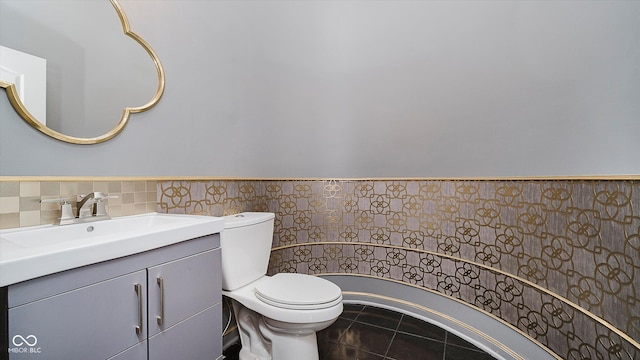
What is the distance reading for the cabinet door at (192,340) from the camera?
94 centimetres

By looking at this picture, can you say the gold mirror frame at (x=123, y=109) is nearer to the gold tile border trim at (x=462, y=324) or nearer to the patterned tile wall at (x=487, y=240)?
the patterned tile wall at (x=487, y=240)

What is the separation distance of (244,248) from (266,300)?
1.00 ft

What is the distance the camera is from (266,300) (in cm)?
137

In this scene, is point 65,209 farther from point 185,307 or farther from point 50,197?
point 185,307

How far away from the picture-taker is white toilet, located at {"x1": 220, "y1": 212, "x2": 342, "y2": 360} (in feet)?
4.32

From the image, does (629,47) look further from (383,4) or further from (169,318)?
(169,318)

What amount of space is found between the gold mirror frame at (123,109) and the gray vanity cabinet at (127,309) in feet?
2.10

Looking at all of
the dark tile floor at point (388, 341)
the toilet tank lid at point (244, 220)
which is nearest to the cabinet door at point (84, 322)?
the toilet tank lid at point (244, 220)

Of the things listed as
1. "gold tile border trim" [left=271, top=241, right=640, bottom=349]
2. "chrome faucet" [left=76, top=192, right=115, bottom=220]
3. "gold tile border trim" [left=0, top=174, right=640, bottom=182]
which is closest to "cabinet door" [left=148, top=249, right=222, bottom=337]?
"chrome faucet" [left=76, top=192, right=115, bottom=220]

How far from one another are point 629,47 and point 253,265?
2287 mm

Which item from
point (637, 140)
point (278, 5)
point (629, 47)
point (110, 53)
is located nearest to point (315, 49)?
point (278, 5)

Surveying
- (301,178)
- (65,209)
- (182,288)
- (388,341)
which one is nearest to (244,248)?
(182,288)

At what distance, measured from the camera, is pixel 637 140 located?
53.9 inches

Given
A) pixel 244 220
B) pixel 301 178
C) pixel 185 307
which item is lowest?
pixel 185 307
